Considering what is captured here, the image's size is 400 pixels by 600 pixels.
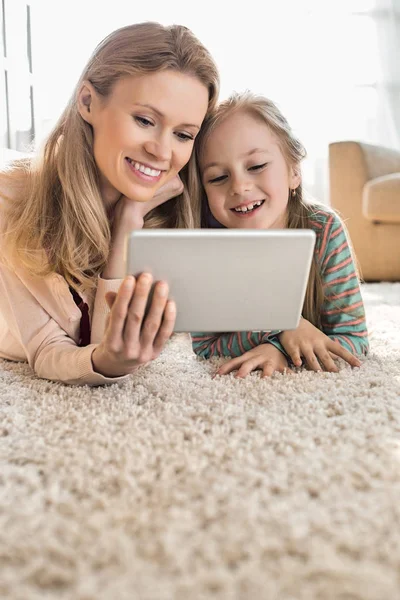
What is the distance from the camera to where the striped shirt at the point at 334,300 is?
120cm

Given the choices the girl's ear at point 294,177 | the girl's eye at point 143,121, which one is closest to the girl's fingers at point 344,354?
the girl's ear at point 294,177

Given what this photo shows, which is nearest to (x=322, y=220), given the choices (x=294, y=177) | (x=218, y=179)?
(x=294, y=177)

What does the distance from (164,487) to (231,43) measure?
3758mm

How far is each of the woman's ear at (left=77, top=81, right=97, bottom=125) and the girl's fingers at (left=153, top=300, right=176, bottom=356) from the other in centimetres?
49

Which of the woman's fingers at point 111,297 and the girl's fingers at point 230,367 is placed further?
the girl's fingers at point 230,367

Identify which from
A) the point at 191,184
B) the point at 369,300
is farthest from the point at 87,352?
the point at 369,300

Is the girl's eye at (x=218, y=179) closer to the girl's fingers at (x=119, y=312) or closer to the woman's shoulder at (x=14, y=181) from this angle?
the woman's shoulder at (x=14, y=181)

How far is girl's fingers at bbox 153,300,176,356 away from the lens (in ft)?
2.74

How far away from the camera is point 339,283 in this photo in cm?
122

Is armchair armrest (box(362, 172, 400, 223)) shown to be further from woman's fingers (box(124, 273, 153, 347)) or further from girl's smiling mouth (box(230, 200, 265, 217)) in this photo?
woman's fingers (box(124, 273, 153, 347))

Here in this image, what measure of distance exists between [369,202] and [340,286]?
5.22 ft

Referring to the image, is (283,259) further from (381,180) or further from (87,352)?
(381,180)

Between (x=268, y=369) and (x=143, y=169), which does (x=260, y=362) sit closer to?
(x=268, y=369)

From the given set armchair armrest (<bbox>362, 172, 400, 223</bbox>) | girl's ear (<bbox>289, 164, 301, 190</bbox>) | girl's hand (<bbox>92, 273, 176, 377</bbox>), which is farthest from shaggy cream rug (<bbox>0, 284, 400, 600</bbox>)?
armchair armrest (<bbox>362, 172, 400, 223</bbox>)
